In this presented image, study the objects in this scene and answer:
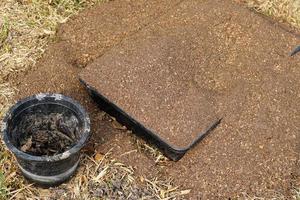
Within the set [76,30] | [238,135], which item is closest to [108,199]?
[238,135]

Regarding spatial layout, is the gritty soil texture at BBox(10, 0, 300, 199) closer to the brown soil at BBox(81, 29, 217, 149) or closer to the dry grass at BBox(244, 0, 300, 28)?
the brown soil at BBox(81, 29, 217, 149)

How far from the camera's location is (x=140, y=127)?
299cm

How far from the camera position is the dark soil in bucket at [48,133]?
282 centimetres

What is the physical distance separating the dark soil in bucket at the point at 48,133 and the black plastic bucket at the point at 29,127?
14 mm

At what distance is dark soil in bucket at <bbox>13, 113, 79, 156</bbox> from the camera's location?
282 cm

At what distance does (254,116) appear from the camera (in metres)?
3.19

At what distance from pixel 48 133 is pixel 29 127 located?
0.14m

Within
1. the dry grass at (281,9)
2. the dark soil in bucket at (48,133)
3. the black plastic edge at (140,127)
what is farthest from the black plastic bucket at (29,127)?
the dry grass at (281,9)

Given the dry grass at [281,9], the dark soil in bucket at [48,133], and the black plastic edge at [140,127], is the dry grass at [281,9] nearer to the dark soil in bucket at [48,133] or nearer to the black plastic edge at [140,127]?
the black plastic edge at [140,127]

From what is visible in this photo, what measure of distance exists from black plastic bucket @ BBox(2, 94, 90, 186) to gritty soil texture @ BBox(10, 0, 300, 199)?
0.35 meters

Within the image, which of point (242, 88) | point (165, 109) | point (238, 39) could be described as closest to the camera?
point (165, 109)

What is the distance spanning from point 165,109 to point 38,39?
1390 millimetres

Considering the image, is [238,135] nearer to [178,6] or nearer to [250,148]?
[250,148]

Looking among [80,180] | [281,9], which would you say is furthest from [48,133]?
[281,9]
